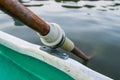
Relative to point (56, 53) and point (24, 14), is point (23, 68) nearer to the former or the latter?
point (56, 53)

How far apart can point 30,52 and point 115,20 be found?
5049 mm

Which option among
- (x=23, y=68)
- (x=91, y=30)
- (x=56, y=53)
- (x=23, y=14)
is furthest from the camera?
(x=91, y=30)

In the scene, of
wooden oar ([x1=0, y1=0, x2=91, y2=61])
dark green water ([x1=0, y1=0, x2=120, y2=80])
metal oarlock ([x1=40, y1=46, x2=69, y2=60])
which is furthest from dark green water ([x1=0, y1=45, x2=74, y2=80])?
dark green water ([x1=0, y1=0, x2=120, y2=80])

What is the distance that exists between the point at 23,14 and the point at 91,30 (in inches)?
164

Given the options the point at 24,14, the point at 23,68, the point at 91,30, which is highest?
the point at 24,14

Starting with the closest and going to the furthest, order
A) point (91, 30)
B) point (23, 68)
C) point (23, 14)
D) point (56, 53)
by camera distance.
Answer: point (23, 14) < point (56, 53) < point (23, 68) < point (91, 30)

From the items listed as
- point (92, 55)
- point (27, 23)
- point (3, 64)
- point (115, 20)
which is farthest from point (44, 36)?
point (115, 20)

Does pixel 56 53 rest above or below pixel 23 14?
below

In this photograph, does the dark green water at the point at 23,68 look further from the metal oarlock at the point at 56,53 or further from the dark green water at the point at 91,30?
the dark green water at the point at 91,30

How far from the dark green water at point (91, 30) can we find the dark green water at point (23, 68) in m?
1.75

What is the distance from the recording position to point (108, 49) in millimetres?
4570

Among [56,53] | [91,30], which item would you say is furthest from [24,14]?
[91,30]

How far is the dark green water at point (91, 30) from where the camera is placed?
13.6 ft

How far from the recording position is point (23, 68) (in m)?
2.38
